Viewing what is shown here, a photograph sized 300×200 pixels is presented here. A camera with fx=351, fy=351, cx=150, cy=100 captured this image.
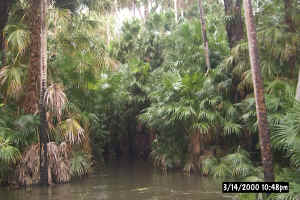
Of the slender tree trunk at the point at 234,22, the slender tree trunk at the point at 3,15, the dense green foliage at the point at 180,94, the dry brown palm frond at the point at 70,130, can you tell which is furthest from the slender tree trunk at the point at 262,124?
the slender tree trunk at the point at 3,15

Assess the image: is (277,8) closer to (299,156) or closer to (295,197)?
(299,156)

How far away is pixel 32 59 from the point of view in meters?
11.6

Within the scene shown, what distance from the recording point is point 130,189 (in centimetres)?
1026

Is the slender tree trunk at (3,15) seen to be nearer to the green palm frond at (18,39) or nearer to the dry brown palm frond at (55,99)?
the green palm frond at (18,39)

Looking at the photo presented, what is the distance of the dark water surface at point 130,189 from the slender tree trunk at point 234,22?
520cm

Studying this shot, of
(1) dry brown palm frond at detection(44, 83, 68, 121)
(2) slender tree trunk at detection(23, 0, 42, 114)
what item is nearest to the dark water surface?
(1) dry brown palm frond at detection(44, 83, 68, 121)

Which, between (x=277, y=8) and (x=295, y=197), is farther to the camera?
(x=277, y=8)

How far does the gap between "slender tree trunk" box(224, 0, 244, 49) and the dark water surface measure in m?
5.20

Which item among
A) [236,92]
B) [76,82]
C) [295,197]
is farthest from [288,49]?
[76,82]

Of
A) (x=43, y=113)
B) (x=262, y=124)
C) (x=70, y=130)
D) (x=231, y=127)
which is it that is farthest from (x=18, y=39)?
(x=262, y=124)

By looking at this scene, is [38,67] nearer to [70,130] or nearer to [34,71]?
[34,71]

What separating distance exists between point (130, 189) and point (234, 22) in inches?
278

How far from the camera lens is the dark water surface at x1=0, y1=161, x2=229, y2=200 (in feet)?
30.0

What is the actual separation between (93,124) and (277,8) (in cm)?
826
